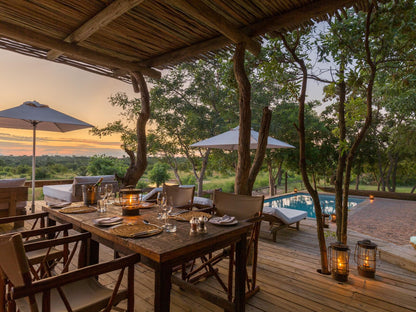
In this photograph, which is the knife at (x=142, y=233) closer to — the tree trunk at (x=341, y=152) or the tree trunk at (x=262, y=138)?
the tree trunk at (x=262, y=138)

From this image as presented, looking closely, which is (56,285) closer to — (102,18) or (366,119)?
(102,18)

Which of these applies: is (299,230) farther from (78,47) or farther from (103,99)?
(103,99)

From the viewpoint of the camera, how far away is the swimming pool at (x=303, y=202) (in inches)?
365

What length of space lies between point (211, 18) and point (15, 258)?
2.53 metres

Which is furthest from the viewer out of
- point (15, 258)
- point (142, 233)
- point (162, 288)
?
point (142, 233)

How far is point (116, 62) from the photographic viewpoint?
4.02 metres

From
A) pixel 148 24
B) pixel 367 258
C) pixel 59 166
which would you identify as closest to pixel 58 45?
pixel 148 24

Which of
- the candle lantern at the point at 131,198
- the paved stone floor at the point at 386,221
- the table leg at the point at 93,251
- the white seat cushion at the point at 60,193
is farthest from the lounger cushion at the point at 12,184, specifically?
A: the paved stone floor at the point at 386,221

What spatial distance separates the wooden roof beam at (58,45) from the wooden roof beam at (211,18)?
6.44ft

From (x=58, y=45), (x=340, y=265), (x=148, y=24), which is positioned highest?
(x=148, y=24)

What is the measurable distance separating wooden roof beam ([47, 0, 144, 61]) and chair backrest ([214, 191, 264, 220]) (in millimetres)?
2117

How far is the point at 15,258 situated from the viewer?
40.3 inches

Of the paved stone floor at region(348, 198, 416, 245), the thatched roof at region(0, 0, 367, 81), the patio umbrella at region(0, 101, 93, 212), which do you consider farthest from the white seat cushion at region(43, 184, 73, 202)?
the paved stone floor at region(348, 198, 416, 245)

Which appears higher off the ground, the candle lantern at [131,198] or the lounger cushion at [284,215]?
the candle lantern at [131,198]
